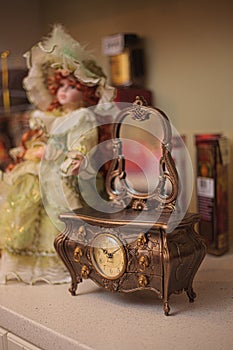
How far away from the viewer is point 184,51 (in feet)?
5.20

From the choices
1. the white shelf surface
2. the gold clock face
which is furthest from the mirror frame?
the white shelf surface

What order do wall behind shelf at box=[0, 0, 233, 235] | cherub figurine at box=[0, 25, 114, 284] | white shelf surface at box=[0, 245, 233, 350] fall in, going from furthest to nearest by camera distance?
wall behind shelf at box=[0, 0, 233, 235] → cherub figurine at box=[0, 25, 114, 284] → white shelf surface at box=[0, 245, 233, 350]

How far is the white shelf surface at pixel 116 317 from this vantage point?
87 centimetres

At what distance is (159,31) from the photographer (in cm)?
165

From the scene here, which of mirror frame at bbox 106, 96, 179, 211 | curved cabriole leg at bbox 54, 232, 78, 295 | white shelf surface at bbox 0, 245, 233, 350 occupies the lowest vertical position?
white shelf surface at bbox 0, 245, 233, 350

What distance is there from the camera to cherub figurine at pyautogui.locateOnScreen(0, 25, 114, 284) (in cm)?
122

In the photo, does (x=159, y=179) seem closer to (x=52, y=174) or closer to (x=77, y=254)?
(x=77, y=254)

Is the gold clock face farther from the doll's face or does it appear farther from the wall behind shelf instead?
the wall behind shelf

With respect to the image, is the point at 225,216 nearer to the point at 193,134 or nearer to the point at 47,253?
the point at 193,134

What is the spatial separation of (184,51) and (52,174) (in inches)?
25.2

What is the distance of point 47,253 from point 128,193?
1.01 ft

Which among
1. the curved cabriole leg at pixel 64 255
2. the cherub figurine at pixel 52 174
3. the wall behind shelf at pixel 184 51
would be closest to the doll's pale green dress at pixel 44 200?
the cherub figurine at pixel 52 174

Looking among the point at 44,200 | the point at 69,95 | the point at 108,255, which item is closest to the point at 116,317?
the point at 108,255

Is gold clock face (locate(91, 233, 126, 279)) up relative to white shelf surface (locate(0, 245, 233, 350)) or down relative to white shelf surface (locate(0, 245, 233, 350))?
up
